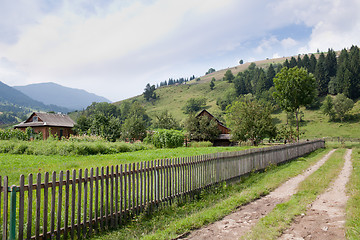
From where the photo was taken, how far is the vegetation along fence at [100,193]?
4.50 metres

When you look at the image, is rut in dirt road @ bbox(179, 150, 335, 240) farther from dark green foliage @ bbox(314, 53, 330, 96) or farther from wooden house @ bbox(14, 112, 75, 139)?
dark green foliage @ bbox(314, 53, 330, 96)

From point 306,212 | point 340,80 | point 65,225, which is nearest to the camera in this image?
point 65,225

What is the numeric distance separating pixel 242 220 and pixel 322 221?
73.0 inches

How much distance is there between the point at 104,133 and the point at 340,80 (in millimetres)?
90961

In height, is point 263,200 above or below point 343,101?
below

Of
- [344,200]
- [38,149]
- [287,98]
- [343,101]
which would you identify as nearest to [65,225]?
[344,200]

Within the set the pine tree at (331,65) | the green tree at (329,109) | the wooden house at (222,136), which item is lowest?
the wooden house at (222,136)

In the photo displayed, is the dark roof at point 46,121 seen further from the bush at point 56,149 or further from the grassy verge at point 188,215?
the grassy verge at point 188,215

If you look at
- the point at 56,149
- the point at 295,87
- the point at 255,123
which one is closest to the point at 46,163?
the point at 56,149

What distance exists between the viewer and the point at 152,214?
22.6 ft

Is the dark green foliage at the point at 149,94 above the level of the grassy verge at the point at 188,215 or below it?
above

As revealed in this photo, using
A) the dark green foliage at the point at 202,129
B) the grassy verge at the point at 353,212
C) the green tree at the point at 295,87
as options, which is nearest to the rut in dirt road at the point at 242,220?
the grassy verge at the point at 353,212

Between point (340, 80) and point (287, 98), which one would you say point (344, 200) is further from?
point (340, 80)

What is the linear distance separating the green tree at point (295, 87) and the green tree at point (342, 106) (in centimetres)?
4515
